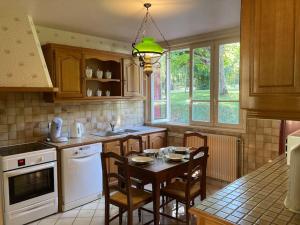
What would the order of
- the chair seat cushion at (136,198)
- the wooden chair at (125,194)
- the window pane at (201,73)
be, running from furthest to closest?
the window pane at (201,73) → the chair seat cushion at (136,198) → the wooden chair at (125,194)

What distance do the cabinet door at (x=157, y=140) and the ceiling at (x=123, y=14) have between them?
67.3 inches

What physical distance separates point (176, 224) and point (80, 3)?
2570 mm

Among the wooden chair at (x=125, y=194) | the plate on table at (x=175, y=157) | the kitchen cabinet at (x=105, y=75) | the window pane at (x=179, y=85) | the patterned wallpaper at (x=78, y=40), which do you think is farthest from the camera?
the window pane at (x=179, y=85)

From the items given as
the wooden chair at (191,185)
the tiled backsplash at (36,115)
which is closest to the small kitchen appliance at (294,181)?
the wooden chair at (191,185)

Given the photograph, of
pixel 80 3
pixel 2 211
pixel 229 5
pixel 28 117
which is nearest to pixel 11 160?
pixel 2 211

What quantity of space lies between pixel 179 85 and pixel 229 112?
3.58ft

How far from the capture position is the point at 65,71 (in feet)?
10.7

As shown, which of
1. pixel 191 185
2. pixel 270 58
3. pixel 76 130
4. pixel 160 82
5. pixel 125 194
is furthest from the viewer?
pixel 160 82

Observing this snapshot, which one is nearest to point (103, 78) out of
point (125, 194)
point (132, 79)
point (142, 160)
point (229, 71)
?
point (132, 79)

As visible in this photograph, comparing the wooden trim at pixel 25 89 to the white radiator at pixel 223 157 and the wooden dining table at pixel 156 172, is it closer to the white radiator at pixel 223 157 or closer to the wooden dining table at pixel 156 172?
the wooden dining table at pixel 156 172

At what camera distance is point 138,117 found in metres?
4.71

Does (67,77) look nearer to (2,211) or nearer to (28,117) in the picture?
(28,117)

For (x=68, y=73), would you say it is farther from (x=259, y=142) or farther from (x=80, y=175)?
(x=259, y=142)

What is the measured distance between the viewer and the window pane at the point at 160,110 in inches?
185
